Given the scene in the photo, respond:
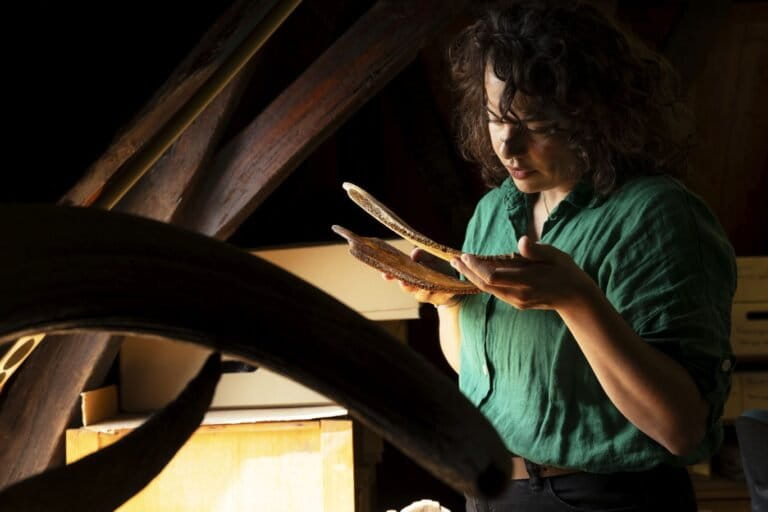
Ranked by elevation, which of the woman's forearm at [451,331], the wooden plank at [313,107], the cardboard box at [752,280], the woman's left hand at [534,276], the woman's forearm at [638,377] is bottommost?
the woman's forearm at [638,377]

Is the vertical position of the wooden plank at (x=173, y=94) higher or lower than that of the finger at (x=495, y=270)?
higher

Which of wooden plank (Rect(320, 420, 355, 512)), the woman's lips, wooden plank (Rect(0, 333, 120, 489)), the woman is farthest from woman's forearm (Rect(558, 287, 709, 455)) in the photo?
wooden plank (Rect(0, 333, 120, 489))

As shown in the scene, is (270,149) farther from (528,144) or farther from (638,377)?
(638,377)

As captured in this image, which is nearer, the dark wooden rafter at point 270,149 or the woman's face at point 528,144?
the woman's face at point 528,144

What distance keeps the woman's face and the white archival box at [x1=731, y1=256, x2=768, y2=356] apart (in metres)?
1.63

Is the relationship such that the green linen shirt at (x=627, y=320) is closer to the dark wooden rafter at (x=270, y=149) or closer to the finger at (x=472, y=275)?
the finger at (x=472, y=275)

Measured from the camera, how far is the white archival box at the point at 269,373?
7.12 ft

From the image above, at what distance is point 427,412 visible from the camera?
0.66 ft

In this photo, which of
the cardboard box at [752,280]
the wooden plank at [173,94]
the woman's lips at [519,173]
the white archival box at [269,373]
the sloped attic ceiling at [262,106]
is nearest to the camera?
the woman's lips at [519,173]

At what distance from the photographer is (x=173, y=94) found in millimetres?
1651

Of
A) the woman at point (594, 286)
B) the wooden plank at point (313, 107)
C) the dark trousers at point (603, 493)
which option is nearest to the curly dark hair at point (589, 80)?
the woman at point (594, 286)

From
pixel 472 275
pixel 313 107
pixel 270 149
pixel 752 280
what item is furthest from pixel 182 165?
pixel 752 280

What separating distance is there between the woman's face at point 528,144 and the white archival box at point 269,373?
821 millimetres

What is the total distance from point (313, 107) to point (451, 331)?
→ 685mm
